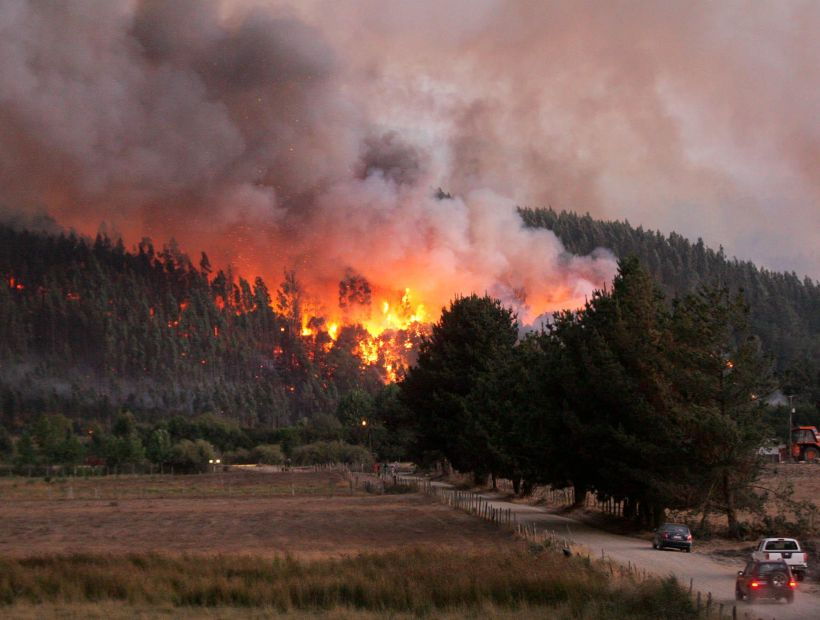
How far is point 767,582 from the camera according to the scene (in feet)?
86.2

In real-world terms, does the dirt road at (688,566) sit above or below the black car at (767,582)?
below

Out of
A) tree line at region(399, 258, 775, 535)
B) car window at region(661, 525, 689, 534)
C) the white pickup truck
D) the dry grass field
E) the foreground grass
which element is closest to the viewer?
the foreground grass

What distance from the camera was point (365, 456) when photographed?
500 feet

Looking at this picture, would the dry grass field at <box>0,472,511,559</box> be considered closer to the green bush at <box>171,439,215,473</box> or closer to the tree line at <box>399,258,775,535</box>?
the tree line at <box>399,258,775,535</box>

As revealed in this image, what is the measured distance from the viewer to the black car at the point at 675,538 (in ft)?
135

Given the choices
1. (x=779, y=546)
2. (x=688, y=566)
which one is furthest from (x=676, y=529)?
(x=779, y=546)

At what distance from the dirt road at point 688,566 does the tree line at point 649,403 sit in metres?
2.50

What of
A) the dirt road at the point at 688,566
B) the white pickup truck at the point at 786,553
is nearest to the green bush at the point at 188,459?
the dirt road at the point at 688,566

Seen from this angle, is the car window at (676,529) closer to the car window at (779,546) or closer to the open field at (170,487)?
the car window at (779,546)

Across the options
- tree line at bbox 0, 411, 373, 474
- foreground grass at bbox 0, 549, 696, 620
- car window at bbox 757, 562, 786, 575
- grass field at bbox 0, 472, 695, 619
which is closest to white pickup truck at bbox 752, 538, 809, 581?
car window at bbox 757, 562, 786, 575

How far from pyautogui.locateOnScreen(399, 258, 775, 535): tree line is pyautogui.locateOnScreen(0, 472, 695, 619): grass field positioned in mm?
6315

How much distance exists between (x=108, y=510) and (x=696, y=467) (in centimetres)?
4298

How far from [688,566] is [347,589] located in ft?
43.6

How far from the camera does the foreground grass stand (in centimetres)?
2620
